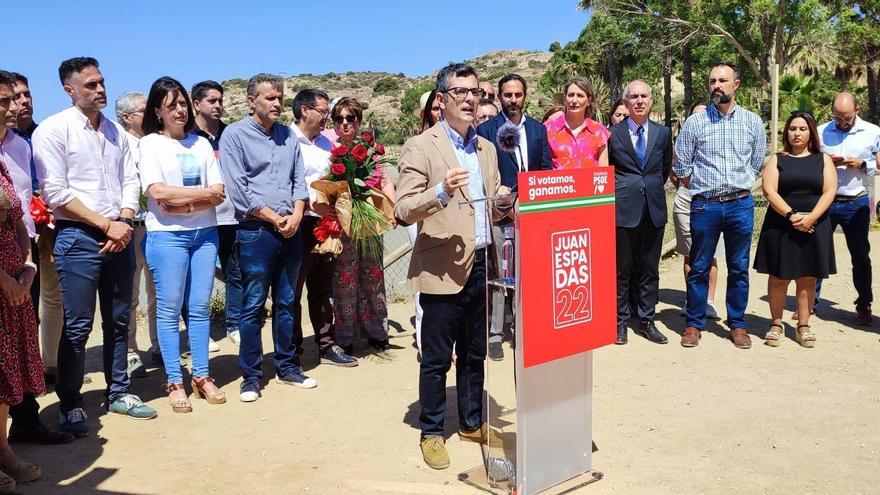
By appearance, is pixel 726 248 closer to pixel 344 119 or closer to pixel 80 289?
pixel 344 119

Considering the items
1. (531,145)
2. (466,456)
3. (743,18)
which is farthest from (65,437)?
(743,18)

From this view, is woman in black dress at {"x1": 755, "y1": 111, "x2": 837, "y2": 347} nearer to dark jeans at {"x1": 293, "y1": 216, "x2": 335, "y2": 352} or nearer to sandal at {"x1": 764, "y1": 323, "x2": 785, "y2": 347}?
sandal at {"x1": 764, "y1": 323, "x2": 785, "y2": 347}

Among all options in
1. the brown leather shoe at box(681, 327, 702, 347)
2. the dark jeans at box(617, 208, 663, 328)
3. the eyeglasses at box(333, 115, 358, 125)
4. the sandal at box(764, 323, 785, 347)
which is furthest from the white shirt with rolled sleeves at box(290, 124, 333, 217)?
the sandal at box(764, 323, 785, 347)

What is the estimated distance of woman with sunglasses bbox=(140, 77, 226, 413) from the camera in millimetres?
4961

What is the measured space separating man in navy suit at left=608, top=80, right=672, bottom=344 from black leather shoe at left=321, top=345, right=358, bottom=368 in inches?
93.6

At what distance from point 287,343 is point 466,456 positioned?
2.01 meters

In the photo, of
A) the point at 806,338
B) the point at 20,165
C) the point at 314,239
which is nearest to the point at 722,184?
the point at 806,338

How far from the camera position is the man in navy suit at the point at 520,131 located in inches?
223

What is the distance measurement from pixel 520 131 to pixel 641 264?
6.89ft

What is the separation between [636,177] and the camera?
654cm

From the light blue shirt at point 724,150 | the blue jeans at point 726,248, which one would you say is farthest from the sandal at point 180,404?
the light blue shirt at point 724,150

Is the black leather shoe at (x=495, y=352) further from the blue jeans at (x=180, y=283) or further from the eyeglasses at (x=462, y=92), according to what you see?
the eyeglasses at (x=462, y=92)

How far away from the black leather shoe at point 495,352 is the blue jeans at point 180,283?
2357mm

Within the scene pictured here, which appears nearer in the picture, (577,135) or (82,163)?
(82,163)
